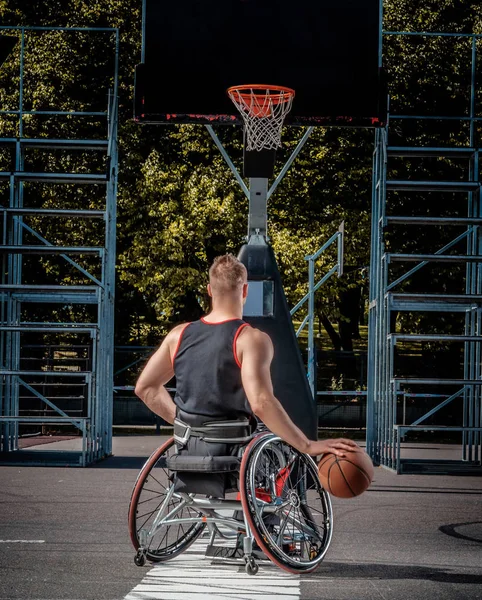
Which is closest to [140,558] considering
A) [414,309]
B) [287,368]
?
[287,368]

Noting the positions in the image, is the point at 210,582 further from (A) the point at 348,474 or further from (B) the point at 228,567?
(A) the point at 348,474

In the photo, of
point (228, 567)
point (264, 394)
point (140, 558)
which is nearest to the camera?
point (264, 394)

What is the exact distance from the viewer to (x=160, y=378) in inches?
278

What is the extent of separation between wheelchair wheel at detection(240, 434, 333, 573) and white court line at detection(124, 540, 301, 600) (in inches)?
6.9

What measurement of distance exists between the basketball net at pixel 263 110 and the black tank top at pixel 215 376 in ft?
21.3

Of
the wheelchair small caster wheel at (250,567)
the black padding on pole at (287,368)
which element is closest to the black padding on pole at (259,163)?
the black padding on pole at (287,368)

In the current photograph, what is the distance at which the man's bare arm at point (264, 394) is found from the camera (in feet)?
21.2

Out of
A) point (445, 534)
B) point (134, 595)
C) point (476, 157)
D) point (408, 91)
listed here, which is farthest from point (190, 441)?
point (408, 91)

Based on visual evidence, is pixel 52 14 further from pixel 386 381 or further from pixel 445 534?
pixel 445 534

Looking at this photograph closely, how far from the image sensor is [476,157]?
15609 millimetres

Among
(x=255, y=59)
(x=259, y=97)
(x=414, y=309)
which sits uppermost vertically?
(x=255, y=59)

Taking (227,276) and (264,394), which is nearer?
(264,394)

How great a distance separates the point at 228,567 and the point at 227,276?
6.08 ft

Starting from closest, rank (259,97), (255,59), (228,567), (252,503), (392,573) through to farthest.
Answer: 1. (252,503)
2. (392,573)
3. (228,567)
4. (259,97)
5. (255,59)
